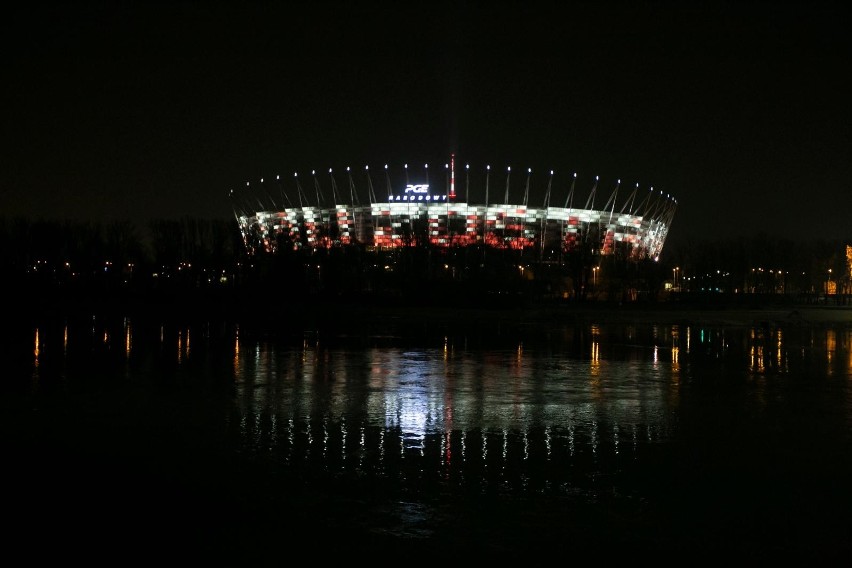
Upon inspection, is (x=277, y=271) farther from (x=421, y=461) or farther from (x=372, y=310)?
(x=421, y=461)

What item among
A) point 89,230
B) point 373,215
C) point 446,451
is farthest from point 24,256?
point 446,451

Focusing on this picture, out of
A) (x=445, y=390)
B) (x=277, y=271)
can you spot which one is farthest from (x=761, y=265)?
(x=445, y=390)

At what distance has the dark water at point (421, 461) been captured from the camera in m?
7.07

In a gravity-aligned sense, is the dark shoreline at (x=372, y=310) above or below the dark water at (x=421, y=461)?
above

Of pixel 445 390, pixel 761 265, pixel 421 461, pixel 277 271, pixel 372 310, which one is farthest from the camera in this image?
pixel 761 265

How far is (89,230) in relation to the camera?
87.3 m

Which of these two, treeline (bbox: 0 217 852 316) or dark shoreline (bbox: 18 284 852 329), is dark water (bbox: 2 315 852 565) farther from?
treeline (bbox: 0 217 852 316)

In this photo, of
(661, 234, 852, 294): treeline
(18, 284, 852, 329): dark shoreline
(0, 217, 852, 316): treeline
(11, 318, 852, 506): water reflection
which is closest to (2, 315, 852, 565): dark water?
(11, 318, 852, 506): water reflection

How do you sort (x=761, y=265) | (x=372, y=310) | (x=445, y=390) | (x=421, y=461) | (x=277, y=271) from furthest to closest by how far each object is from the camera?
(x=761, y=265) < (x=277, y=271) < (x=372, y=310) < (x=445, y=390) < (x=421, y=461)

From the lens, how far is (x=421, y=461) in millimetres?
9977

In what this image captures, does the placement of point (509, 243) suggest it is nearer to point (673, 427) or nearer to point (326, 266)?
point (326, 266)

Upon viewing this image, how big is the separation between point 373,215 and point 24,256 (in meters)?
46.6

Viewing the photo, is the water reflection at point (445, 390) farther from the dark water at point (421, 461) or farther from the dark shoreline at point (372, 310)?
the dark shoreline at point (372, 310)

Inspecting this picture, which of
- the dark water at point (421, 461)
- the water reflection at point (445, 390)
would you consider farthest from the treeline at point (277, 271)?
the dark water at point (421, 461)
